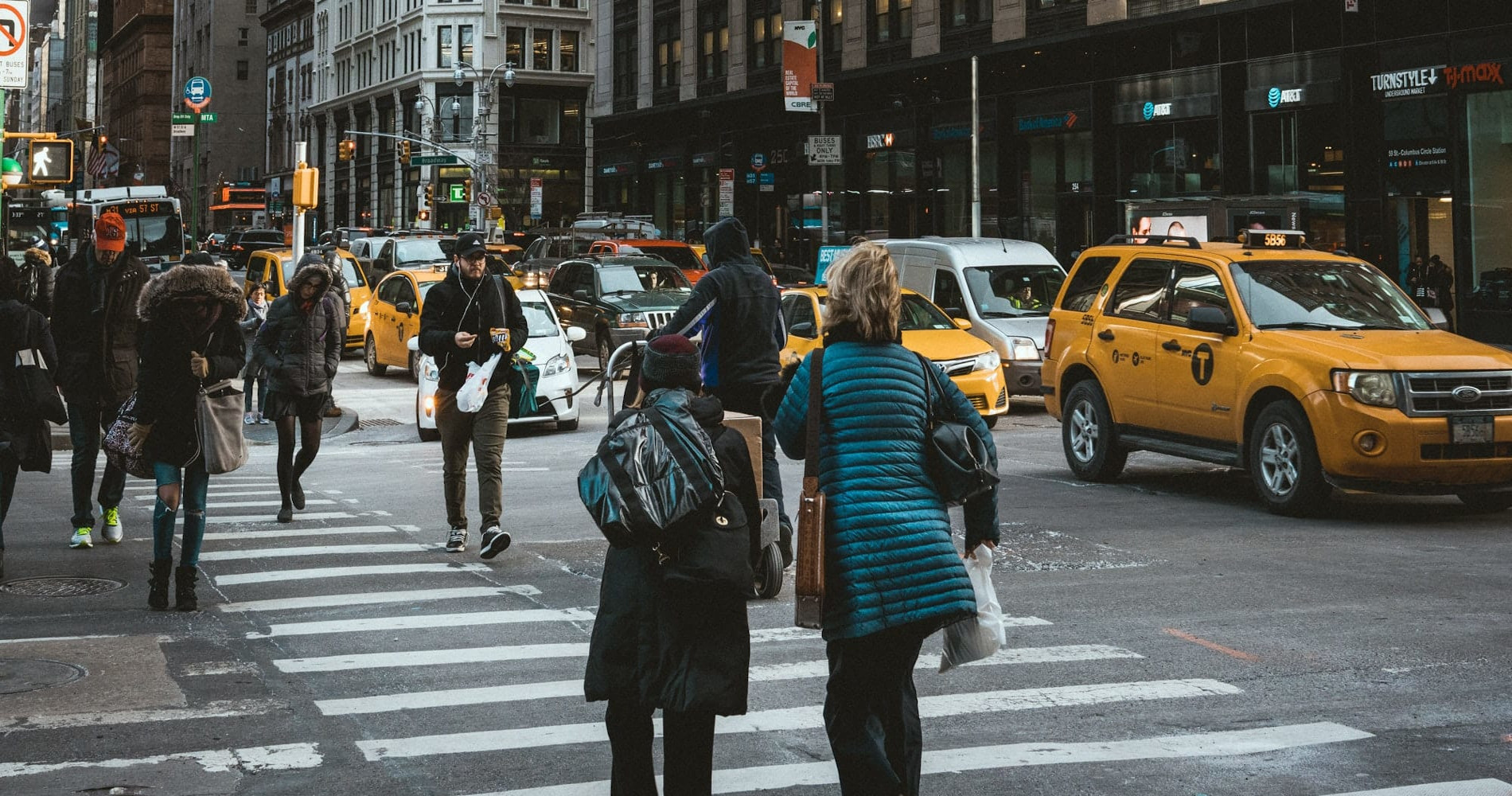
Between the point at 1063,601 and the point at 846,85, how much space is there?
38934 millimetres

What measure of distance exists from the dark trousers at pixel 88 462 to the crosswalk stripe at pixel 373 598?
2.35 metres

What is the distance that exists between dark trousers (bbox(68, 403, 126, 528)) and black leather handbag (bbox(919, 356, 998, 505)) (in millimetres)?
7433

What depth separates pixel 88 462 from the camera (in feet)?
36.2

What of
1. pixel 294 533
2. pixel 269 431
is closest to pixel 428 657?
pixel 294 533

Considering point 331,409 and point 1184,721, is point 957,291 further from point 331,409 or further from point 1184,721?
point 1184,721

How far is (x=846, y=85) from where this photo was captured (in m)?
46.8

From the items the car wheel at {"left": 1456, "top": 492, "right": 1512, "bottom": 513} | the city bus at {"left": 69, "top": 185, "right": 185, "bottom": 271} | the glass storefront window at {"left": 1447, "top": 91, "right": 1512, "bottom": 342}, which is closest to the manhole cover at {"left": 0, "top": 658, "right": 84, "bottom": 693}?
the car wheel at {"left": 1456, "top": 492, "right": 1512, "bottom": 513}

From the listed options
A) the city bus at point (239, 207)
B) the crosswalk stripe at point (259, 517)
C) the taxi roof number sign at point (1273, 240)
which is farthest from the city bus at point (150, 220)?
the taxi roof number sign at point (1273, 240)

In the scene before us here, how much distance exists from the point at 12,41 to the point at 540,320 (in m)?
8.09

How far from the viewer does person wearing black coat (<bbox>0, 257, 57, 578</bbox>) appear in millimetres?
9812

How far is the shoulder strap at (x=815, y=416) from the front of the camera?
497 cm

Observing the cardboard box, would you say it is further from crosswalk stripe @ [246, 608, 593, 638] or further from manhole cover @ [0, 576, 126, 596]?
manhole cover @ [0, 576, 126, 596]

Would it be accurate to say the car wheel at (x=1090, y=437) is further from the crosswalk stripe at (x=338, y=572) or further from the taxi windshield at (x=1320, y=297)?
the crosswalk stripe at (x=338, y=572)

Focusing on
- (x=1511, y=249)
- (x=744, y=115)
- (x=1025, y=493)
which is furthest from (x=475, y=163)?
(x=1025, y=493)
